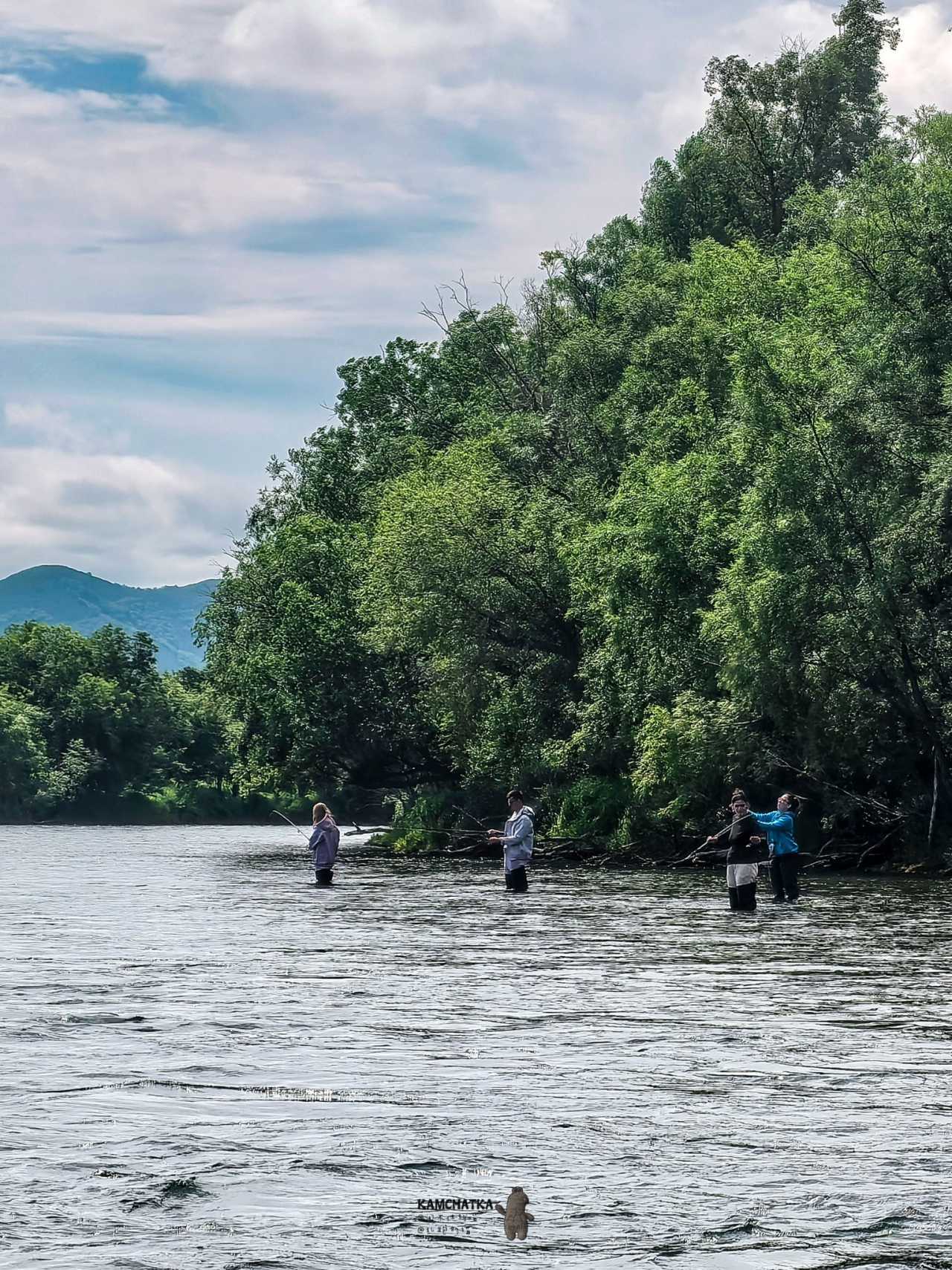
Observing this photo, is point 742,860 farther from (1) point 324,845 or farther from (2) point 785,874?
(1) point 324,845

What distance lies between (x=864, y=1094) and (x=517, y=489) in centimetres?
5156

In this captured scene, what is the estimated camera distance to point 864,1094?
37.8 ft

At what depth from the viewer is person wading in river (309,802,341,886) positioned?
38.8m

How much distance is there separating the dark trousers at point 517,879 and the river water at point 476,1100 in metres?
9.93

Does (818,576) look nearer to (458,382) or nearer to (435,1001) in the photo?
(435,1001)

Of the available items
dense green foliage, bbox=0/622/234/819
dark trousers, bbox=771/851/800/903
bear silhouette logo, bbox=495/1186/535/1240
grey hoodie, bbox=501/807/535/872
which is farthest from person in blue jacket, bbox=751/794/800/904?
dense green foliage, bbox=0/622/234/819

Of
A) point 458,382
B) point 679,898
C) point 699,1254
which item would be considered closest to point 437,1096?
point 699,1254

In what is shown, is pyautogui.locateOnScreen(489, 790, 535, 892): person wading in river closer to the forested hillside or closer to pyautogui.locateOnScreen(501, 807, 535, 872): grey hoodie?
pyautogui.locateOnScreen(501, 807, 535, 872): grey hoodie

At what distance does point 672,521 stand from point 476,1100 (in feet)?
130

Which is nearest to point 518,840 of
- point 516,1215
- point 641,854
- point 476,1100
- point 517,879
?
point 517,879

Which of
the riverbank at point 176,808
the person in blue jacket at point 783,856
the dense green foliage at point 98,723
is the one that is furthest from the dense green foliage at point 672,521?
the riverbank at point 176,808

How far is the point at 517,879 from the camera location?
116ft

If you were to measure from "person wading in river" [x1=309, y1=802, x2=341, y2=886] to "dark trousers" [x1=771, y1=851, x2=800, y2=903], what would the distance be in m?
10.4

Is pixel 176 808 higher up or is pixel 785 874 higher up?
pixel 785 874
